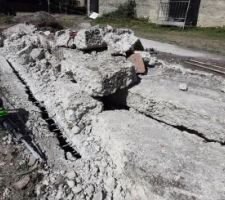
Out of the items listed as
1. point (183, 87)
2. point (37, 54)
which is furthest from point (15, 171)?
point (37, 54)

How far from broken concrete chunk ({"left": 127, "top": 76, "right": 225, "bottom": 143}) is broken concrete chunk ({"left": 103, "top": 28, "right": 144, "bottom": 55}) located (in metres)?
1.33

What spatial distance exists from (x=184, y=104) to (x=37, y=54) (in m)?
4.32

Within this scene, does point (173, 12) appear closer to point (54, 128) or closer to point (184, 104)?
point (184, 104)

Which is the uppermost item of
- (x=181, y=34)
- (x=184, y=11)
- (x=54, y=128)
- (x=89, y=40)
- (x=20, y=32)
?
(x=89, y=40)

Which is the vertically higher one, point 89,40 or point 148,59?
point 89,40

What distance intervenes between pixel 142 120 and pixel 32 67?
3622mm

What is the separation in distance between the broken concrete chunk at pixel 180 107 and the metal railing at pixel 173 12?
1149 cm

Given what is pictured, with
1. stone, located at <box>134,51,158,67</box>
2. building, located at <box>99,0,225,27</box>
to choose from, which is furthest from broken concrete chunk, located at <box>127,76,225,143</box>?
building, located at <box>99,0,225,27</box>

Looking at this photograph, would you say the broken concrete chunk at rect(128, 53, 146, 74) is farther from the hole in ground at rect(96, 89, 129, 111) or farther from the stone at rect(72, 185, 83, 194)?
the stone at rect(72, 185, 83, 194)

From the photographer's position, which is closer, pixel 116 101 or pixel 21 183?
pixel 21 183

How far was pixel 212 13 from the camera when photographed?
48.5 ft

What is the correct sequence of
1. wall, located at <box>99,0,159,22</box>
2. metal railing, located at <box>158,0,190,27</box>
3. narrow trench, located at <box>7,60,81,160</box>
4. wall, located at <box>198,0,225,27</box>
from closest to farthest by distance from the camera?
narrow trench, located at <box>7,60,81,160</box>, wall, located at <box>198,0,225,27</box>, metal railing, located at <box>158,0,190,27</box>, wall, located at <box>99,0,159,22</box>

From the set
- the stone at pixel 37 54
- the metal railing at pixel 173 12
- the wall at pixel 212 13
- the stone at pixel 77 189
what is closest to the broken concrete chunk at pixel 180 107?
the stone at pixel 77 189

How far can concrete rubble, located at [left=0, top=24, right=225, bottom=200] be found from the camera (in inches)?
140
